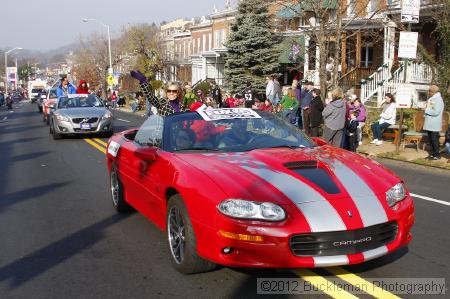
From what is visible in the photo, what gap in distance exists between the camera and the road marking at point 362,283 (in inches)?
157

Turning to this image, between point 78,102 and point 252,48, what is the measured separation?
1692cm

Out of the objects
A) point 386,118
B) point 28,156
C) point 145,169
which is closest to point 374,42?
point 386,118

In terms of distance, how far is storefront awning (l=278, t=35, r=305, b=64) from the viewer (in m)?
29.4

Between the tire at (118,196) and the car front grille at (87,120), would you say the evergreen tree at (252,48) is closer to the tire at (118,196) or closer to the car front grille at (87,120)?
the car front grille at (87,120)

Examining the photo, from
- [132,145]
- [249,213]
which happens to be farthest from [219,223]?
[132,145]

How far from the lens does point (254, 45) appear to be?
107 feet

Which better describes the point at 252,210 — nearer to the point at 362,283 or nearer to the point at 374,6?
the point at 362,283

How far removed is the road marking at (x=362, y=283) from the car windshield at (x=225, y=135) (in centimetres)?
147

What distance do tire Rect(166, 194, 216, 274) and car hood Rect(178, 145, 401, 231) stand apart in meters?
0.41

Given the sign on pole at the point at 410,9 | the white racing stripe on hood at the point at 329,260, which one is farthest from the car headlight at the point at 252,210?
the sign on pole at the point at 410,9

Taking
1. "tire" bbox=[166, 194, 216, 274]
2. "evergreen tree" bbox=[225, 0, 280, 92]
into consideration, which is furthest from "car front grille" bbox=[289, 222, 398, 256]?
"evergreen tree" bbox=[225, 0, 280, 92]

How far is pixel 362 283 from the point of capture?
13.7 feet

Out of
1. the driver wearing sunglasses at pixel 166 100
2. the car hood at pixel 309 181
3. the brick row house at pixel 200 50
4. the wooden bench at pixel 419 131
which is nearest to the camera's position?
the car hood at pixel 309 181

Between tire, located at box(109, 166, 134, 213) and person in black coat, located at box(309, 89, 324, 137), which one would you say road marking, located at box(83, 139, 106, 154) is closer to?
person in black coat, located at box(309, 89, 324, 137)
